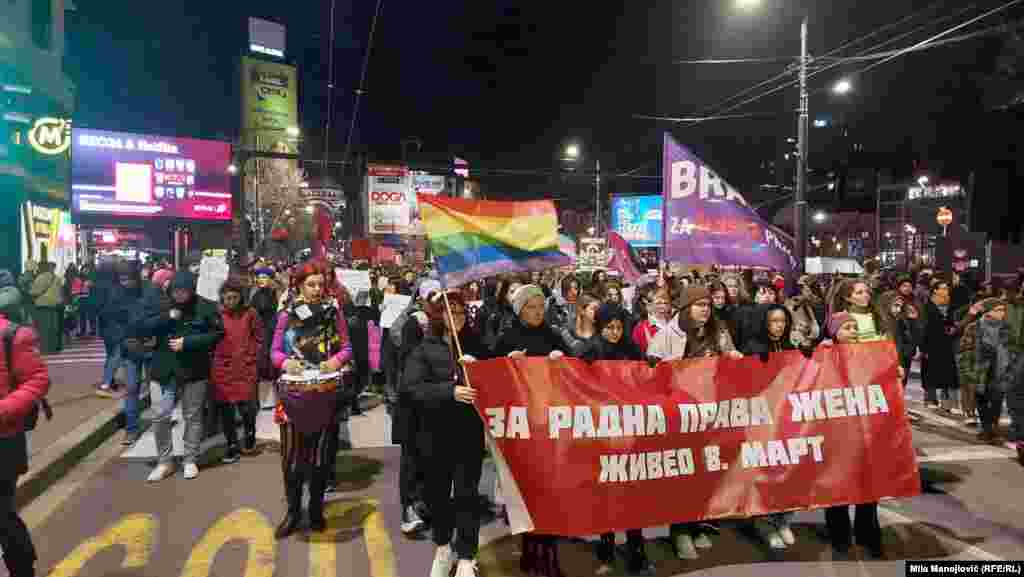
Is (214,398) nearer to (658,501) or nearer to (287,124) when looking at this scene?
(658,501)

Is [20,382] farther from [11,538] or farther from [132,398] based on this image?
[132,398]

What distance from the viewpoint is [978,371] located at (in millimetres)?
8117

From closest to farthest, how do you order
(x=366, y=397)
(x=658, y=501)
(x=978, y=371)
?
(x=658, y=501) → (x=978, y=371) → (x=366, y=397)

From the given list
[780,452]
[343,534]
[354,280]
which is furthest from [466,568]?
[354,280]

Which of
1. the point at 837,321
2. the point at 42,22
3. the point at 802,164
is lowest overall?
the point at 837,321

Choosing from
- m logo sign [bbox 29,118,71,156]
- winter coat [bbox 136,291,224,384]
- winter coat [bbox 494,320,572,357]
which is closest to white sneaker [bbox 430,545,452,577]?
winter coat [bbox 494,320,572,357]

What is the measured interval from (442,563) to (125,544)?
2427mm

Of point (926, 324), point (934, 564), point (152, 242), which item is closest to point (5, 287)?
point (934, 564)

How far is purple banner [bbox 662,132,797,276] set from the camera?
7.34m

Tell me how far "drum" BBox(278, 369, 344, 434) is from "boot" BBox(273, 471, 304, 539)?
381 millimetres

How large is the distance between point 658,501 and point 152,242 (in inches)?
Answer: 1877

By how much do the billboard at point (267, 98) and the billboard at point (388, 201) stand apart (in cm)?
5615

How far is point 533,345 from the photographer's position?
458 cm

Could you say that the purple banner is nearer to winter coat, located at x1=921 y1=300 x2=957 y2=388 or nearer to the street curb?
winter coat, located at x1=921 y1=300 x2=957 y2=388
